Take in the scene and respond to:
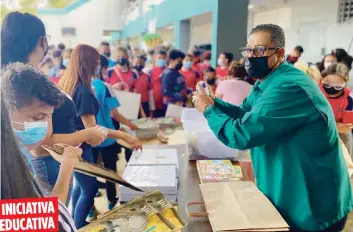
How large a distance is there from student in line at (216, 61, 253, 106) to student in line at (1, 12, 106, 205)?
1844 mm

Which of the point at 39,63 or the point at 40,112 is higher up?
A: the point at 39,63

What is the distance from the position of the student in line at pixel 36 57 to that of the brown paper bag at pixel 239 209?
1.55 ft

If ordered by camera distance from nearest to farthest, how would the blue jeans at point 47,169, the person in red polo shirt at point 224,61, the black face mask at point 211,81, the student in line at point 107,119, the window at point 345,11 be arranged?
the blue jeans at point 47,169, the student in line at point 107,119, the black face mask at point 211,81, the person in red polo shirt at point 224,61, the window at point 345,11

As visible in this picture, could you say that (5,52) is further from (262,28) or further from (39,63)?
(262,28)

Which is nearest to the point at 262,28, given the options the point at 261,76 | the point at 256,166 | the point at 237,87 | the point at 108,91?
Answer: the point at 261,76

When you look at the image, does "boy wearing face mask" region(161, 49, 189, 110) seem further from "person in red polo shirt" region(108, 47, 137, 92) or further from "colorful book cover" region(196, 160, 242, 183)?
"colorful book cover" region(196, 160, 242, 183)

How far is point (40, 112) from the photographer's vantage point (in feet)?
3.09

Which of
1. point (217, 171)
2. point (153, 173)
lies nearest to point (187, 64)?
point (217, 171)

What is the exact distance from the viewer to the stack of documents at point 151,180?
4.21 ft

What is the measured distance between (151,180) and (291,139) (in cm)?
54

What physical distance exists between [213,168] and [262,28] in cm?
64

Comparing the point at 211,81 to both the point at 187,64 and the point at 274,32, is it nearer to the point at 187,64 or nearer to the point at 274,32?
the point at 187,64

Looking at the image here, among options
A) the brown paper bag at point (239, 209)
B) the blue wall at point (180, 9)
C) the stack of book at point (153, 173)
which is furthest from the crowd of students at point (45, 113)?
the blue wall at point (180, 9)

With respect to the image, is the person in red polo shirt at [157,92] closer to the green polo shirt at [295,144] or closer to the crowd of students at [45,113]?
the crowd of students at [45,113]
